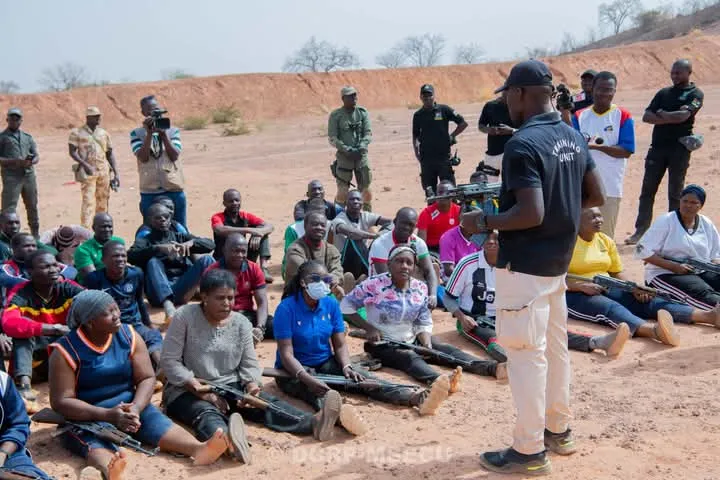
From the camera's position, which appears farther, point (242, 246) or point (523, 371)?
point (242, 246)

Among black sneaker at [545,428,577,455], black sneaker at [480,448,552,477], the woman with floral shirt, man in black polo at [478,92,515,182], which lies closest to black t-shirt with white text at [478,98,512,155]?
man in black polo at [478,92,515,182]

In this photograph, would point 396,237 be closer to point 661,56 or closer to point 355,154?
point 355,154

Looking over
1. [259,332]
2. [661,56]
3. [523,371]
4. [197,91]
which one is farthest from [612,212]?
[661,56]

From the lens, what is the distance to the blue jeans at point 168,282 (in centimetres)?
748

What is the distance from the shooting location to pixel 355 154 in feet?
36.2

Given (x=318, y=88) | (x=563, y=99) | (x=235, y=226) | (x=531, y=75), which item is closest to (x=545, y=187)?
(x=531, y=75)

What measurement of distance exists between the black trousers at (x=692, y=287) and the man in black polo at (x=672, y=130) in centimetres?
219

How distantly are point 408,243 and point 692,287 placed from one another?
2574 millimetres

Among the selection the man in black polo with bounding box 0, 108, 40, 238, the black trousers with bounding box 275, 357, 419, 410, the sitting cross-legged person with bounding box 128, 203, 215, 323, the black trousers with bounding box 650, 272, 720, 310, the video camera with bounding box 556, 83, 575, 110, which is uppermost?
the video camera with bounding box 556, 83, 575, 110

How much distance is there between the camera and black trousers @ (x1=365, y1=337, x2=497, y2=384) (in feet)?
20.2

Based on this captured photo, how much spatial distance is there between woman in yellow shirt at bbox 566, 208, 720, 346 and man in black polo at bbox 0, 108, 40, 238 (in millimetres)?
7150

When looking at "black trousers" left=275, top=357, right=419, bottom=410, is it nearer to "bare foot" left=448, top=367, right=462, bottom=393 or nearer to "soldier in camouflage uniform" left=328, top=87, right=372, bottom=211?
"bare foot" left=448, top=367, right=462, bottom=393

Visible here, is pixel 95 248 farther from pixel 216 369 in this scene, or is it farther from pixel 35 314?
pixel 216 369

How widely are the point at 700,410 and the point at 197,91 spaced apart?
33.6 metres
